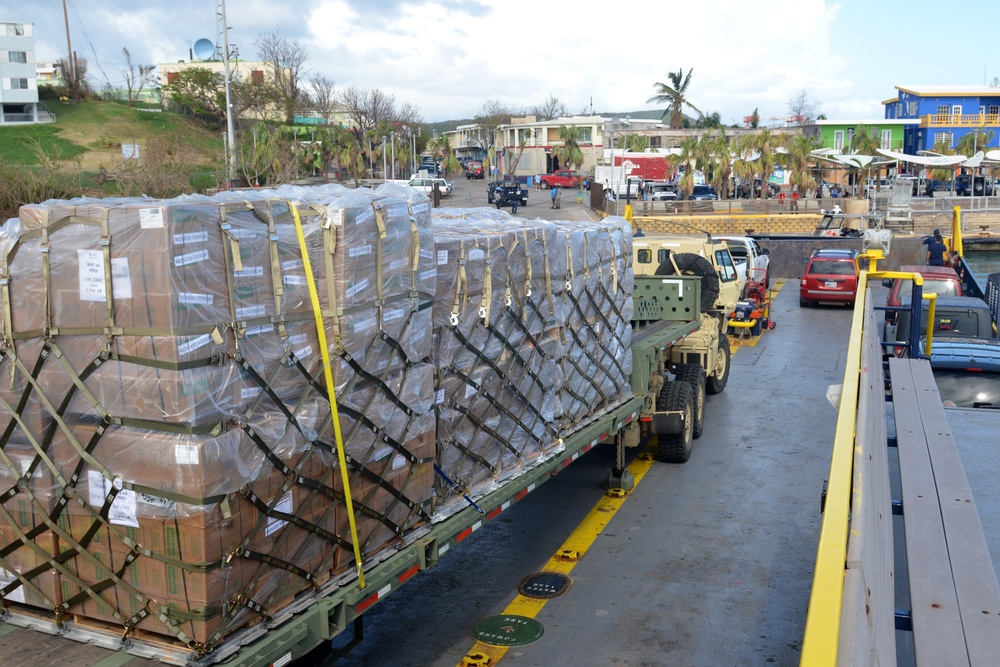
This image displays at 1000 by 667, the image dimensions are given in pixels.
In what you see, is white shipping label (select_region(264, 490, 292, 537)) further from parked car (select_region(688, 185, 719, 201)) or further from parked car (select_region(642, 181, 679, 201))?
parked car (select_region(642, 181, 679, 201))

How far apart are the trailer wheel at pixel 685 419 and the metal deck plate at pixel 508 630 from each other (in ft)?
13.9

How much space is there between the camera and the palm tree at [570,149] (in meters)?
74.6

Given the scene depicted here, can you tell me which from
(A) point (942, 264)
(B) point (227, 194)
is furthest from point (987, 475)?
(A) point (942, 264)

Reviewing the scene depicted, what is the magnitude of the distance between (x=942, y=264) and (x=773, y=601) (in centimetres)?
1912

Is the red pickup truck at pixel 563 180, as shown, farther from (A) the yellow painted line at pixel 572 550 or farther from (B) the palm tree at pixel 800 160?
(A) the yellow painted line at pixel 572 550

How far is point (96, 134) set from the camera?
67812 millimetres

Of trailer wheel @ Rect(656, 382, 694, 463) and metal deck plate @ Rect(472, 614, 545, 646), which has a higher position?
trailer wheel @ Rect(656, 382, 694, 463)

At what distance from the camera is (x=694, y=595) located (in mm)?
7570

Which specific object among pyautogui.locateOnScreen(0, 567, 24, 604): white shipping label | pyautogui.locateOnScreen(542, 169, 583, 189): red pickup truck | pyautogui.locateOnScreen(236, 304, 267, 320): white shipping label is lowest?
pyautogui.locateOnScreen(0, 567, 24, 604): white shipping label

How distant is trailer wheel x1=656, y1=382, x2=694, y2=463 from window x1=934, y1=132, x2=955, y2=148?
70.2 meters

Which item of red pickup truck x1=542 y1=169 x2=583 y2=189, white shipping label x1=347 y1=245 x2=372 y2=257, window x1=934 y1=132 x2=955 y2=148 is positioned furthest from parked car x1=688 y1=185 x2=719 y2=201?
white shipping label x1=347 y1=245 x2=372 y2=257

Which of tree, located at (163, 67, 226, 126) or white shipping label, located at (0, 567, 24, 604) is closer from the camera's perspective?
white shipping label, located at (0, 567, 24, 604)

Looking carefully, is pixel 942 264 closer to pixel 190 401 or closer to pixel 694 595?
pixel 694 595

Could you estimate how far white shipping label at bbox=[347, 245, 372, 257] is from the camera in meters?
5.11
